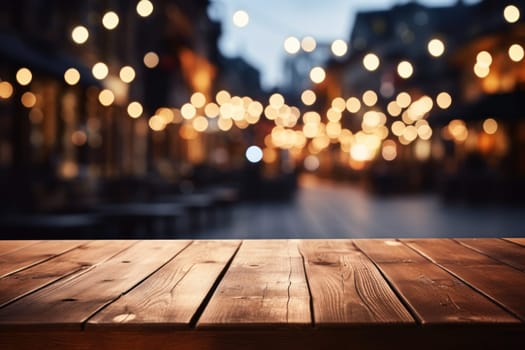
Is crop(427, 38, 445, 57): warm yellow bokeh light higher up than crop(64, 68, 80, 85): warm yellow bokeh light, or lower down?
higher up

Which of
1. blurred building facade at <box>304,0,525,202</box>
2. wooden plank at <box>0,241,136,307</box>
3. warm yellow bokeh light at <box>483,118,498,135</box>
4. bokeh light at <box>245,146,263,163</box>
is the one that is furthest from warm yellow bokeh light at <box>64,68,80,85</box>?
warm yellow bokeh light at <box>483,118,498,135</box>

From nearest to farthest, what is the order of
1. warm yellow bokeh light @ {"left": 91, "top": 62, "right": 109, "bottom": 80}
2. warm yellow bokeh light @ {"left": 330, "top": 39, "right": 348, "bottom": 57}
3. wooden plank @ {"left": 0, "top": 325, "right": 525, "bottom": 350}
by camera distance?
wooden plank @ {"left": 0, "top": 325, "right": 525, "bottom": 350}, warm yellow bokeh light @ {"left": 330, "top": 39, "right": 348, "bottom": 57}, warm yellow bokeh light @ {"left": 91, "top": 62, "right": 109, "bottom": 80}

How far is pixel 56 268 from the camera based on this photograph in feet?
7.36

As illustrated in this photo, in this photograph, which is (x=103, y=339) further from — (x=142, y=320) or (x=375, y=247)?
(x=375, y=247)

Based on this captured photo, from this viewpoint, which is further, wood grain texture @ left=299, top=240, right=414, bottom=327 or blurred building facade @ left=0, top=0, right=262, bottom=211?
blurred building facade @ left=0, top=0, right=262, bottom=211

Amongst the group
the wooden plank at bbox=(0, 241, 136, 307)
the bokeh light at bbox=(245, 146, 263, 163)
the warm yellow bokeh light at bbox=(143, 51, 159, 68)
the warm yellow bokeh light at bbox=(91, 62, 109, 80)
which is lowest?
the wooden plank at bbox=(0, 241, 136, 307)

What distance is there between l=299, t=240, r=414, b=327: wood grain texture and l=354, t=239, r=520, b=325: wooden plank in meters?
0.04

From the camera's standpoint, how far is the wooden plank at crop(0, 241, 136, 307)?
1849 millimetres

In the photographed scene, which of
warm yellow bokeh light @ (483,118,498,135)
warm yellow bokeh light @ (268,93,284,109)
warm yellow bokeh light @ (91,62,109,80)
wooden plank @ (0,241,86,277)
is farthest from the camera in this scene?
warm yellow bokeh light @ (483,118,498,135)

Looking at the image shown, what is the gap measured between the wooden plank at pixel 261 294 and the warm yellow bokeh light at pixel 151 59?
19820mm

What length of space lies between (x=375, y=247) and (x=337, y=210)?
12.1 m

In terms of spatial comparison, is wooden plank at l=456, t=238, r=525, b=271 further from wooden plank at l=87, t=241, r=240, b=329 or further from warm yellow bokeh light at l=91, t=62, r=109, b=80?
warm yellow bokeh light at l=91, t=62, r=109, b=80

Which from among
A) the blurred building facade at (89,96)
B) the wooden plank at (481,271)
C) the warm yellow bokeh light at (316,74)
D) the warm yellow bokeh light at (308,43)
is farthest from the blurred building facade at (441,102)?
the wooden plank at (481,271)

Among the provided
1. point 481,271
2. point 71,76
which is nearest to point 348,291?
point 481,271
